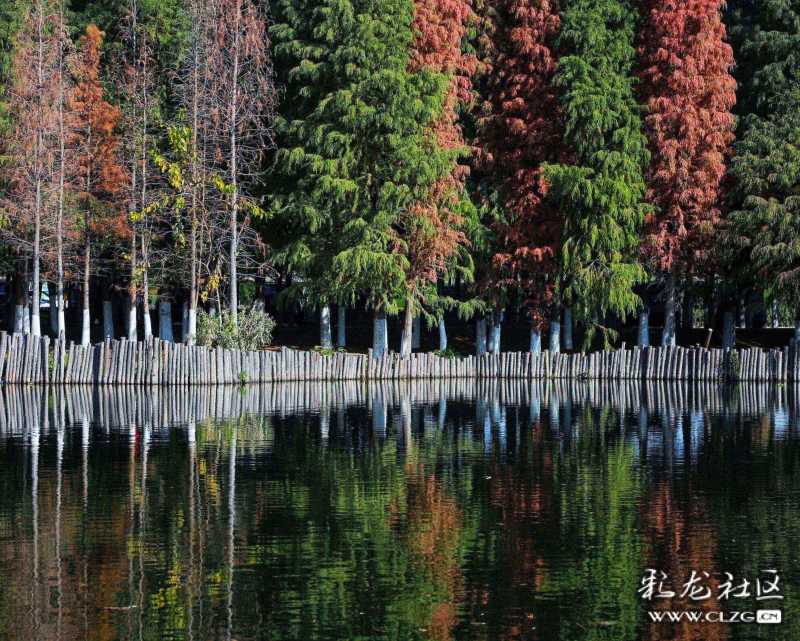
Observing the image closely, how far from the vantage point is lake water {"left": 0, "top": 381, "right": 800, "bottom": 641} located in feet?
36.4

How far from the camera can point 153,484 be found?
18.3 meters

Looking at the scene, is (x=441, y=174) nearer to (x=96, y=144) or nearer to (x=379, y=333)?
(x=379, y=333)

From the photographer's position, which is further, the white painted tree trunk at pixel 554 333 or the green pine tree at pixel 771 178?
the white painted tree trunk at pixel 554 333

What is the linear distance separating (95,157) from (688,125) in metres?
21.4

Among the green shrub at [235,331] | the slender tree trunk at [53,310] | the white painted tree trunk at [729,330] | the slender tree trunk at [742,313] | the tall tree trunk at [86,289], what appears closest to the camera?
the green shrub at [235,331]

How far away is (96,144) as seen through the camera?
48.7 m

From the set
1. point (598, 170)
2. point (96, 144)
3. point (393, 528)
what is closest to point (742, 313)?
point (598, 170)

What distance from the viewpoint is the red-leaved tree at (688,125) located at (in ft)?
158

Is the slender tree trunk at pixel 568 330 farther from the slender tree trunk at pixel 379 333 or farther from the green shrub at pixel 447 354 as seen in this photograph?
the slender tree trunk at pixel 379 333

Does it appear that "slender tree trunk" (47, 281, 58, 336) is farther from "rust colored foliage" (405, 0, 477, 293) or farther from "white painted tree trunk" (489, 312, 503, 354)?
"white painted tree trunk" (489, 312, 503, 354)

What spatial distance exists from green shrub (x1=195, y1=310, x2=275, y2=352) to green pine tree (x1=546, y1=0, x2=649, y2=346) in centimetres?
1138

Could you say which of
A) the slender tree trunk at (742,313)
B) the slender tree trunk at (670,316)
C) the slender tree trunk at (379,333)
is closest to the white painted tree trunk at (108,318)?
the slender tree trunk at (379,333)

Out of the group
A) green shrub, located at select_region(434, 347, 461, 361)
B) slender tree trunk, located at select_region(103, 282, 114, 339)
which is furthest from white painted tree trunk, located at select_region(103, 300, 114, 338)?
green shrub, located at select_region(434, 347, 461, 361)

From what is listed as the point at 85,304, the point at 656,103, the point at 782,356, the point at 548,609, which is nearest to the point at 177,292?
the point at 85,304
